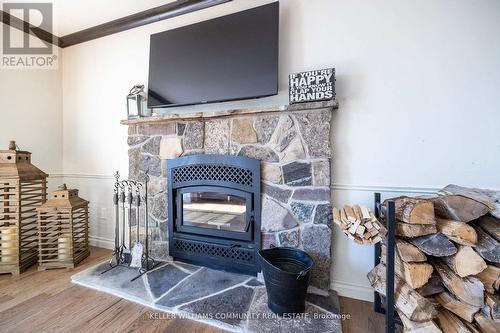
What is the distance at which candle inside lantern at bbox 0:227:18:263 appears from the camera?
6.52 ft

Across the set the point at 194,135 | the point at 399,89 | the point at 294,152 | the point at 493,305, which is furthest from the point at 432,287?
the point at 194,135

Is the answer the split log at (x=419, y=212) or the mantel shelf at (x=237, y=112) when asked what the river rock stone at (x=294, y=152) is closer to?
the mantel shelf at (x=237, y=112)

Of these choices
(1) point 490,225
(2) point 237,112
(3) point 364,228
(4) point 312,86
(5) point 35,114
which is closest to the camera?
(1) point 490,225

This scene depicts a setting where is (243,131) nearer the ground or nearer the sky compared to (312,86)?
nearer the ground

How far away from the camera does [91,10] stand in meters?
2.25

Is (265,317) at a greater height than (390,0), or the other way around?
(390,0)

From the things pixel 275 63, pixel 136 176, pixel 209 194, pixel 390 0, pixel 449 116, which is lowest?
pixel 209 194

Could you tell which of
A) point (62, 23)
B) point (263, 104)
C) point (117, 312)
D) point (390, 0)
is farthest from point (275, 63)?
point (62, 23)

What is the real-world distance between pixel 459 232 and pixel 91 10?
340 cm

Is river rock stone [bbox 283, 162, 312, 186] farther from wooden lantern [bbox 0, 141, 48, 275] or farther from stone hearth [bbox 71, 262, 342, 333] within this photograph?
wooden lantern [bbox 0, 141, 48, 275]

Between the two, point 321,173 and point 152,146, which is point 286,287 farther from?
point 152,146

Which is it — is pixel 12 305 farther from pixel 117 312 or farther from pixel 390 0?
pixel 390 0

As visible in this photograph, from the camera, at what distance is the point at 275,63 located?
1.73 meters

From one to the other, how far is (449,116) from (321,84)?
0.85 m
